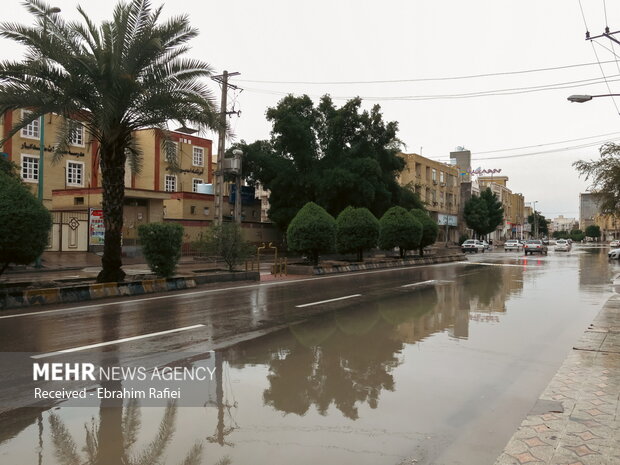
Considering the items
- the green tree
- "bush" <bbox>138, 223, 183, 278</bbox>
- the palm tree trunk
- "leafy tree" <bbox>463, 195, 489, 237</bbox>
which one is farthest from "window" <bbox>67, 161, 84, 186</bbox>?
"leafy tree" <bbox>463, 195, 489, 237</bbox>

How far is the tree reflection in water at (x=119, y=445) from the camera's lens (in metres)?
3.69

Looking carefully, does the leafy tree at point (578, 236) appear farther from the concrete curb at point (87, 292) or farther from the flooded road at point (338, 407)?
the flooded road at point (338, 407)

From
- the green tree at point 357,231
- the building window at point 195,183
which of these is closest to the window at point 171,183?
the building window at point 195,183

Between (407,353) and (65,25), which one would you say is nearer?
(407,353)

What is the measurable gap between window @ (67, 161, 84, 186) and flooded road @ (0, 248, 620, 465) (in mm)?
34401

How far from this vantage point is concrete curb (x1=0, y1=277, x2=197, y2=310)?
11.5 meters

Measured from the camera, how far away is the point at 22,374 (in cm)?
577

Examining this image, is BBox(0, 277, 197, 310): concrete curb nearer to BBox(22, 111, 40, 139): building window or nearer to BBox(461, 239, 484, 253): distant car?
BBox(22, 111, 40, 139): building window

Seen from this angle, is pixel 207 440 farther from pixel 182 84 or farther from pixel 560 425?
pixel 182 84

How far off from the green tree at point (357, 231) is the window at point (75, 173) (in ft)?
77.9

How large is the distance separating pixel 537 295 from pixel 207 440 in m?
13.2

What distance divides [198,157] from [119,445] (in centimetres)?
4836

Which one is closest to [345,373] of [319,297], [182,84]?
[319,297]

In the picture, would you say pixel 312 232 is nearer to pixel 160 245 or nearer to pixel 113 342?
pixel 160 245
